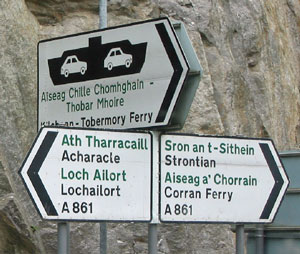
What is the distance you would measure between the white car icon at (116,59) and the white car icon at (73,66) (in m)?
0.16


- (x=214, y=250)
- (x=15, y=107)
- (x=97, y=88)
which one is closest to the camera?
(x=97, y=88)

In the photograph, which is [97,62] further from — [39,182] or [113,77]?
[39,182]

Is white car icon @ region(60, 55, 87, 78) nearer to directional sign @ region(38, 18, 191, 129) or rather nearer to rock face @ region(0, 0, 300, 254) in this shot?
directional sign @ region(38, 18, 191, 129)

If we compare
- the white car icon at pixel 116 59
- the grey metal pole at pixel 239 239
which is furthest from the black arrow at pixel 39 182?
the grey metal pole at pixel 239 239

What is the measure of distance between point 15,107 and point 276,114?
852 cm

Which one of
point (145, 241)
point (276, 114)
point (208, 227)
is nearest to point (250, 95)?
point (276, 114)

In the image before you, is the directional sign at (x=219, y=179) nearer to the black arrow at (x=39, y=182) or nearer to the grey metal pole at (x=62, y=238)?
the grey metal pole at (x=62, y=238)

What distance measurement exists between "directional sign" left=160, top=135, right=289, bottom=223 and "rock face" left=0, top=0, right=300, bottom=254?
5824mm

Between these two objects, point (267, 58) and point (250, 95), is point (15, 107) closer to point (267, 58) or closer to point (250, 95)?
point (250, 95)

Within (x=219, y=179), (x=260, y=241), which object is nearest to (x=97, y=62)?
(x=219, y=179)

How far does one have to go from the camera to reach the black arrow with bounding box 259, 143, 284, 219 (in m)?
5.21

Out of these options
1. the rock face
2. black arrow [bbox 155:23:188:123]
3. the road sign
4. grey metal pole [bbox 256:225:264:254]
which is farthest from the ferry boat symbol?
the rock face

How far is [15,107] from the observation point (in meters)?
11.5

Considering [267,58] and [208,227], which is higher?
[267,58]
